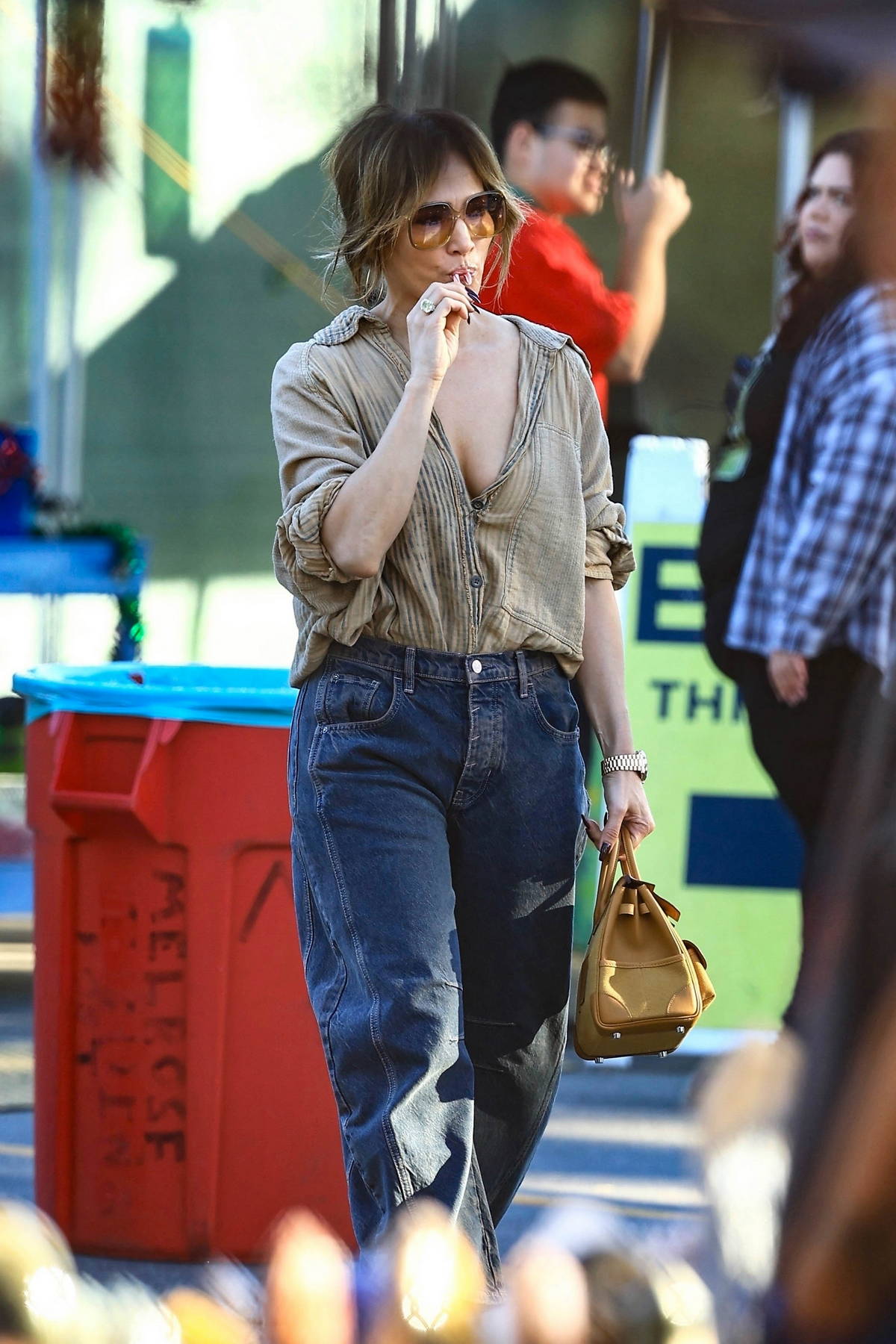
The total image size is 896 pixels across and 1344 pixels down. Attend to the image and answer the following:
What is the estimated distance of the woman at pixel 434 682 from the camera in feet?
7.39

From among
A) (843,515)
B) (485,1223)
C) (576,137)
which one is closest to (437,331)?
(485,1223)

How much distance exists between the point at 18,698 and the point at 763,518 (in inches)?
85.4

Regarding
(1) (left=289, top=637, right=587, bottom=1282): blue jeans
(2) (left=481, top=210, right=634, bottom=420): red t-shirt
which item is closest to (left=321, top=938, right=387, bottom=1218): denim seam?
(1) (left=289, top=637, right=587, bottom=1282): blue jeans

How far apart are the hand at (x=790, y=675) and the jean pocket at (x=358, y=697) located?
1882 millimetres

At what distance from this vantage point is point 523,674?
7.75 feet

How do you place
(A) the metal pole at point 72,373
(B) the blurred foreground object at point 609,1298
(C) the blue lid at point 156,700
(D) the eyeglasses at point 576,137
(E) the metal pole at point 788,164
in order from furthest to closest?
(A) the metal pole at point 72,373 < (E) the metal pole at point 788,164 < (D) the eyeglasses at point 576,137 < (C) the blue lid at point 156,700 < (B) the blurred foreground object at point 609,1298

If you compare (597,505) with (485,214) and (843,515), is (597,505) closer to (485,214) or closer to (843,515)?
(485,214)

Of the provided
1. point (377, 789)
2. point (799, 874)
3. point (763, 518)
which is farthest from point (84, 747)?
point (799, 874)

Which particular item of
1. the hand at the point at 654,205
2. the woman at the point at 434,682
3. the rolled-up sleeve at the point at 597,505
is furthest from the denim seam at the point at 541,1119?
the hand at the point at 654,205

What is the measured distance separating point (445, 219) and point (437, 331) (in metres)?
A: 0.18

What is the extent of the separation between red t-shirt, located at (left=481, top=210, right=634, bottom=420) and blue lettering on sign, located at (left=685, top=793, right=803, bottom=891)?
1131 mm

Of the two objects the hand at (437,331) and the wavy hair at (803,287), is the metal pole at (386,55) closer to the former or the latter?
the wavy hair at (803,287)

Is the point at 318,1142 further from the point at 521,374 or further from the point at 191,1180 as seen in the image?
the point at 521,374

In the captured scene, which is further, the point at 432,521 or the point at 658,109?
the point at 658,109
